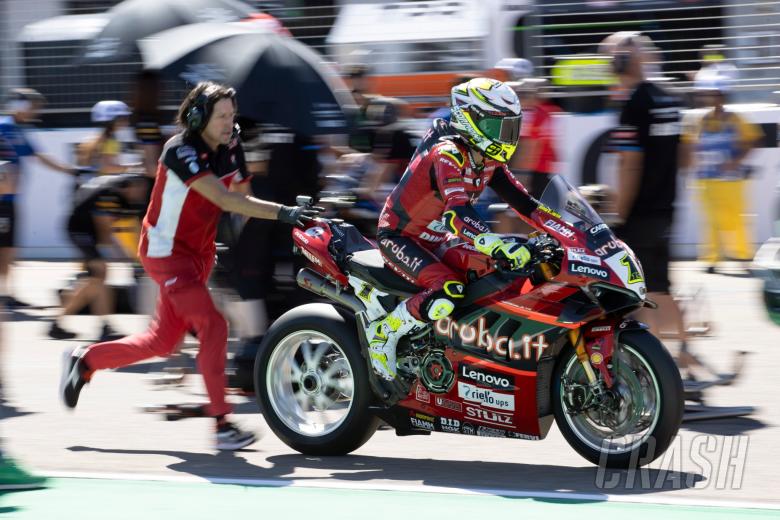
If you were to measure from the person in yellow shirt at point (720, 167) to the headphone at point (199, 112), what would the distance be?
656 centimetres

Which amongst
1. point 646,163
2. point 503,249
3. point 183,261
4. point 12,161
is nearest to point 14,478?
point 183,261

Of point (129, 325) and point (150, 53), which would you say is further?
point (129, 325)

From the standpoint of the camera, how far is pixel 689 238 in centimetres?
1367

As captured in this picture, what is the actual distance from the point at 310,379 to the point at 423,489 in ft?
3.61

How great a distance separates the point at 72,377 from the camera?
6.82 metres

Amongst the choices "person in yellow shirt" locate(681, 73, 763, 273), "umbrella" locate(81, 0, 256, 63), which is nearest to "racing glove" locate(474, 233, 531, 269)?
"umbrella" locate(81, 0, 256, 63)

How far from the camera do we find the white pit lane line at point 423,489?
538 cm

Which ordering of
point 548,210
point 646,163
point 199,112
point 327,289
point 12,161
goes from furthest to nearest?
point 12,161 → point 646,163 → point 327,289 → point 199,112 → point 548,210

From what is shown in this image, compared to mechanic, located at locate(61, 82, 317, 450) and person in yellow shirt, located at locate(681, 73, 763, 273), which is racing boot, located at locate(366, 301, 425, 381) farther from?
person in yellow shirt, located at locate(681, 73, 763, 273)

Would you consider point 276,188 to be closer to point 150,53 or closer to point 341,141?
point 150,53

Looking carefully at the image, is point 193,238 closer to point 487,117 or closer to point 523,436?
point 487,117

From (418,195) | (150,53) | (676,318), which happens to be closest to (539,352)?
(418,195)

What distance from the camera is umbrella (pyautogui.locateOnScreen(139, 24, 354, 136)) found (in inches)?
334

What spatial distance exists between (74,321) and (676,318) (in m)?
5.37
